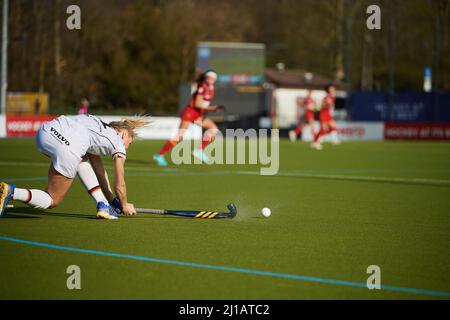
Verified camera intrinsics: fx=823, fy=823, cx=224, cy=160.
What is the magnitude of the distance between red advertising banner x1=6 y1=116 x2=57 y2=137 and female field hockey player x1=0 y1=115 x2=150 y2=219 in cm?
2722

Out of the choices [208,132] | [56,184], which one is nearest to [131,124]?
[56,184]

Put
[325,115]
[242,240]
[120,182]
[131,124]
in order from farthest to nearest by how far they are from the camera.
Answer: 1. [325,115]
2. [131,124]
3. [120,182]
4. [242,240]

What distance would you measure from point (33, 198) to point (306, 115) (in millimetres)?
27724

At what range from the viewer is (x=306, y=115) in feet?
120

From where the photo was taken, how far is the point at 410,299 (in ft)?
20.8

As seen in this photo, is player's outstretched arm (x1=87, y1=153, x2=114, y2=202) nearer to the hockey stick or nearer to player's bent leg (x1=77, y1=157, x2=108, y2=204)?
player's bent leg (x1=77, y1=157, x2=108, y2=204)

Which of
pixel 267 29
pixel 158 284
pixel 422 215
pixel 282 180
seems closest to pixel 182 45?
pixel 267 29

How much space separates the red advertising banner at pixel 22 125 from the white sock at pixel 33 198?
2733 centimetres

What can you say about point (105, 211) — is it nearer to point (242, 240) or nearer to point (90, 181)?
point (90, 181)

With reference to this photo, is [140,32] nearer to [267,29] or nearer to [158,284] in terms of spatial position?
[267,29]

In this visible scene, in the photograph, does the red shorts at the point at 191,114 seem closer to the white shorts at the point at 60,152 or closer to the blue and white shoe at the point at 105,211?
the blue and white shoe at the point at 105,211

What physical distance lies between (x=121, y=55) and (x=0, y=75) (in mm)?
26355

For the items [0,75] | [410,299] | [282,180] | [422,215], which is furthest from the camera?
[0,75]
